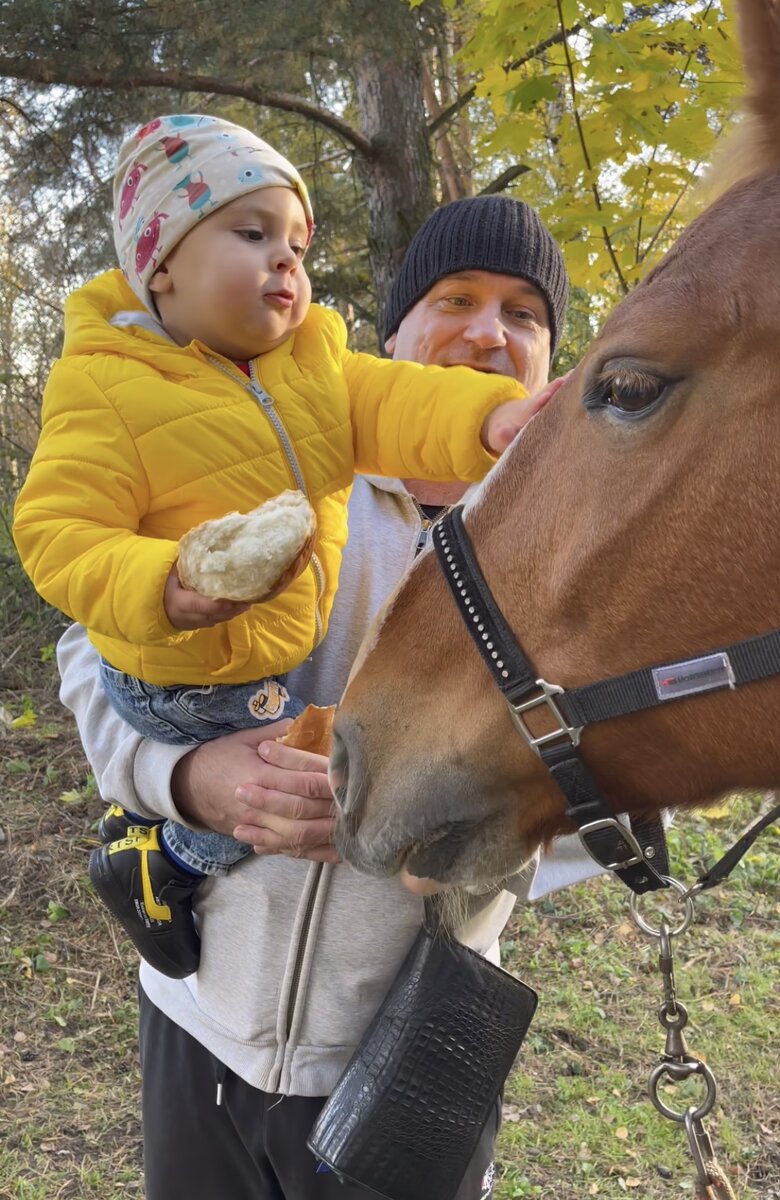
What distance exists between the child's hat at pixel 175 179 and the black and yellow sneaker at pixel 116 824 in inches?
44.1

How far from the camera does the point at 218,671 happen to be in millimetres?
1697

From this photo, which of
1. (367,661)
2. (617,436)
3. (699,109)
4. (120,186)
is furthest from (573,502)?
(699,109)

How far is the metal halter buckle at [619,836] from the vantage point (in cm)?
134

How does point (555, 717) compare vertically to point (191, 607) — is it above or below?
below

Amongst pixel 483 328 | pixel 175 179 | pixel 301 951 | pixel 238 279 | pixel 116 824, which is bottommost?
pixel 301 951

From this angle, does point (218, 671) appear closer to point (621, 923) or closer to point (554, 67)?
point (554, 67)

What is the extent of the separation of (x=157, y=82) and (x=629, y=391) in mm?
4945

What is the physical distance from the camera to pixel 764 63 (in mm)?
1261

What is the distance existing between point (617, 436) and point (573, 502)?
11 centimetres

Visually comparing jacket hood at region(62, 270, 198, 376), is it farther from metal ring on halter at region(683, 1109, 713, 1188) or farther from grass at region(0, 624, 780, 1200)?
grass at region(0, 624, 780, 1200)

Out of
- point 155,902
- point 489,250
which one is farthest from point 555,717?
point 489,250

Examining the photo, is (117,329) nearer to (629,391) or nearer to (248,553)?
(248,553)

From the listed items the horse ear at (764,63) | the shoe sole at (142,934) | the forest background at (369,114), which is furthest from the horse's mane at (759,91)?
the shoe sole at (142,934)

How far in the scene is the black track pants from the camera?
1.69 m
